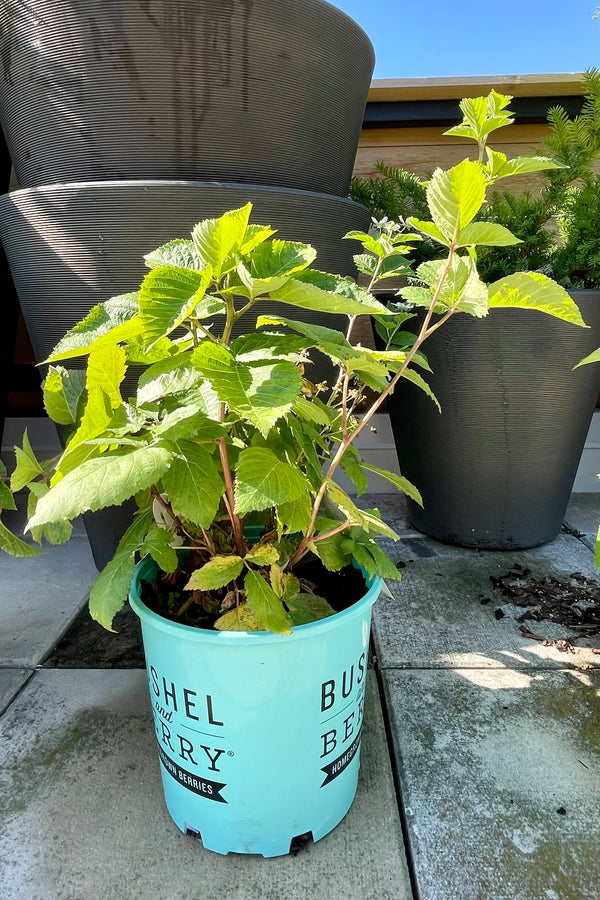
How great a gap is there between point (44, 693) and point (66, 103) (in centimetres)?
117

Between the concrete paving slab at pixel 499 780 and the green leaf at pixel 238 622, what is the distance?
1.27 ft

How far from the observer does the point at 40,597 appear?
142 centimetres

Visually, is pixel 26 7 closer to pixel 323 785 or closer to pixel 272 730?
pixel 272 730

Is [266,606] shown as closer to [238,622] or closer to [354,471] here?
[238,622]

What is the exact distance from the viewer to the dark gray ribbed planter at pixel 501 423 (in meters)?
1.46

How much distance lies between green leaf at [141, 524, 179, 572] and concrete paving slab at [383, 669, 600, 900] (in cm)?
51

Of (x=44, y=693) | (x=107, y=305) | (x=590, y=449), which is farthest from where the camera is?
(x=590, y=449)

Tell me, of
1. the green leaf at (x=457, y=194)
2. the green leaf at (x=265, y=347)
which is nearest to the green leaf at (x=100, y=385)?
the green leaf at (x=265, y=347)

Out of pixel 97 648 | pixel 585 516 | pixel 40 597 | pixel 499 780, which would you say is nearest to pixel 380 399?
pixel 499 780

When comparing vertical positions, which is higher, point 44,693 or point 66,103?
point 66,103

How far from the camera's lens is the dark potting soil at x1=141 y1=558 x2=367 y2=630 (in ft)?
2.58

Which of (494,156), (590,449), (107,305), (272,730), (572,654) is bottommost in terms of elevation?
(590,449)

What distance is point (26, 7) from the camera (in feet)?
3.51

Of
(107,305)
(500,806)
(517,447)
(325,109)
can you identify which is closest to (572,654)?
(500,806)
